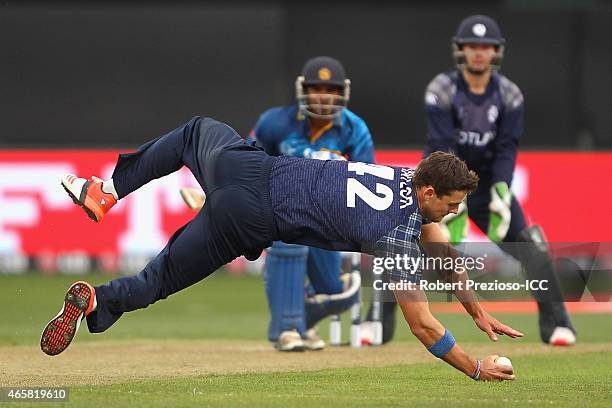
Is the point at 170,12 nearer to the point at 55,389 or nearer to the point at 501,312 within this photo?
the point at 501,312

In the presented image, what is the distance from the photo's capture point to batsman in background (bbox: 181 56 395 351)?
33.9 feet

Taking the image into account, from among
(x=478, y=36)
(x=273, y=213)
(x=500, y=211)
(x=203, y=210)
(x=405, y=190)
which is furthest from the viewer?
(x=478, y=36)

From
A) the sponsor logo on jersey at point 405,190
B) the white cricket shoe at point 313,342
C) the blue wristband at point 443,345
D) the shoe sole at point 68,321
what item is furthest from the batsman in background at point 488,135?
the shoe sole at point 68,321

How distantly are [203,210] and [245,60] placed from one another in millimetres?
10550

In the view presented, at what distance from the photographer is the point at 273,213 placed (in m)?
7.89

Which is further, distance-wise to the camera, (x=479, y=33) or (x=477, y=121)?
(x=479, y=33)

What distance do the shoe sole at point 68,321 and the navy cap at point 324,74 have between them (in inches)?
123

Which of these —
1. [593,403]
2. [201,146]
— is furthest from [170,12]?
[593,403]

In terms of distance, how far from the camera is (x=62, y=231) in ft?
54.7

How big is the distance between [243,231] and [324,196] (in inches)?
20.1

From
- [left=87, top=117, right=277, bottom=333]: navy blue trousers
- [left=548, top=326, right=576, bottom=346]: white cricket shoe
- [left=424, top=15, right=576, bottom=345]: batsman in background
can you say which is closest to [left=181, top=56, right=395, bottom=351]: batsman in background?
[left=424, top=15, right=576, bottom=345]: batsman in background

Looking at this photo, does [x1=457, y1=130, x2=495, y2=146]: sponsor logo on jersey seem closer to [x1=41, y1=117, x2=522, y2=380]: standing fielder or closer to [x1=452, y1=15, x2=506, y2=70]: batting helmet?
[x1=452, y1=15, x2=506, y2=70]: batting helmet

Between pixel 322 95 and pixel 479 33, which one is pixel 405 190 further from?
pixel 479 33

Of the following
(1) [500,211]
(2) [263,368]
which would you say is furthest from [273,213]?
(1) [500,211]
